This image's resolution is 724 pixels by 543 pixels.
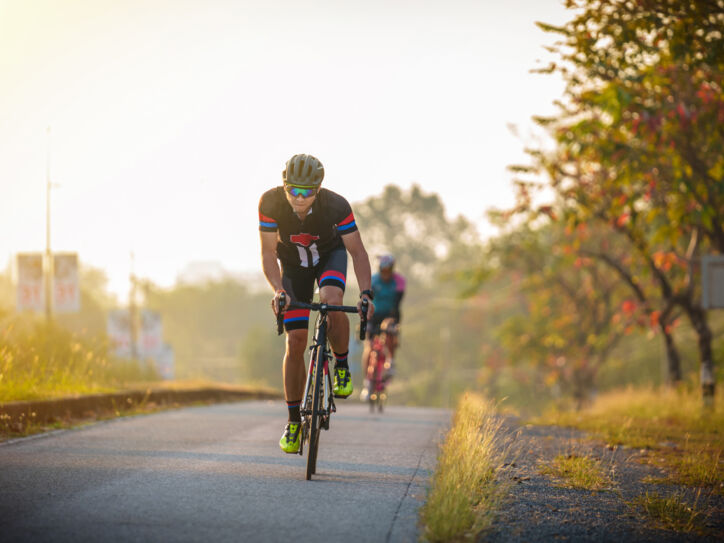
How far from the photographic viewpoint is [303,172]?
633 centimetres

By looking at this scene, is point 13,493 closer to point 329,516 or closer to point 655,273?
point 329,516

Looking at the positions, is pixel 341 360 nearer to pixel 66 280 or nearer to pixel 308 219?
pixel 308 219

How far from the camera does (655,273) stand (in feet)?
57.8

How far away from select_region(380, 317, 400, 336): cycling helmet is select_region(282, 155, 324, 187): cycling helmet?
22.4ft

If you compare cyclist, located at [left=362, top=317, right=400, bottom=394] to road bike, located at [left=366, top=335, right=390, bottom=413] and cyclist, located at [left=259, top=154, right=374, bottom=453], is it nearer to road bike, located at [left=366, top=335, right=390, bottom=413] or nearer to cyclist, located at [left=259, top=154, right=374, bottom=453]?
road bike, located at [left=366, top=335, right=390, bottom=413]

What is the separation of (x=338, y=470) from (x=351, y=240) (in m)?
1.74

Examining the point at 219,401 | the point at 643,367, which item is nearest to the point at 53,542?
the point at 219,401

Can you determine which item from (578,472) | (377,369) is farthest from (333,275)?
(377,369)

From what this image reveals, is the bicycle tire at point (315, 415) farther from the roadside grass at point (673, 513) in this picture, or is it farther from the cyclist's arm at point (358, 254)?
the roadside grass at point (673, 513)

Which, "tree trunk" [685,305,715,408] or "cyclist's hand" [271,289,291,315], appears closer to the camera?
"cyclist's hand" [271,289,291,315]

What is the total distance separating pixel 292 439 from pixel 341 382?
0.56 meters

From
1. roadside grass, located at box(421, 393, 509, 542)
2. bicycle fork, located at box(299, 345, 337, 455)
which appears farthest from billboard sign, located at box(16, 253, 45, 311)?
roadside grass, located at box(421, 393, 509, 542)

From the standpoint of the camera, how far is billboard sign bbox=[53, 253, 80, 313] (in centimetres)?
2433

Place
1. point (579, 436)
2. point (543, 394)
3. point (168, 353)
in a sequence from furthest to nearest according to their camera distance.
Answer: point (543, 394) < point (168, 353) < point (579, 436)
